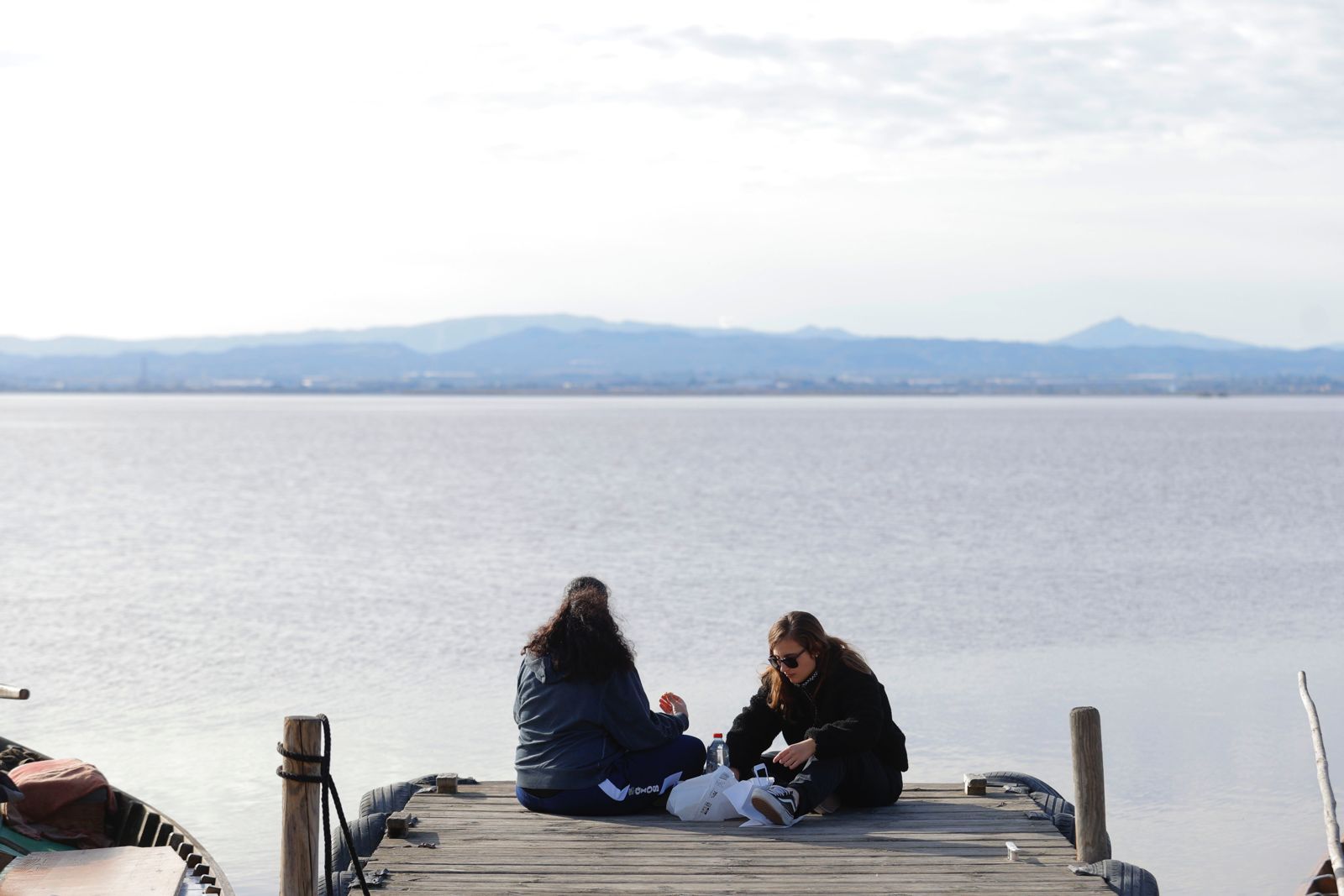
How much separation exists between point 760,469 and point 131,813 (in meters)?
49.9

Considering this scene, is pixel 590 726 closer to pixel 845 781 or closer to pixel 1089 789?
pixel 845 781

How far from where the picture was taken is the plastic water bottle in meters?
8.16

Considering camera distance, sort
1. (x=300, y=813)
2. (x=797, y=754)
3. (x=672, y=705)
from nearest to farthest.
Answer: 1. (x=300, y=813)
2. (x=797, y=754)
3. (x=672, y=705)

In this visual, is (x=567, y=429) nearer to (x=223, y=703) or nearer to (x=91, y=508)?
Result: (x=91, y=508)

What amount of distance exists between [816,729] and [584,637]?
1.30 m

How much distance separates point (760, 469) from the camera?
57.5 meters

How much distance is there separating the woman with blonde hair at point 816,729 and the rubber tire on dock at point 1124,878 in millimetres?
1270

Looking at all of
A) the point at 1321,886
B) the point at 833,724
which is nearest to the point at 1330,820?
the point at 1321,886

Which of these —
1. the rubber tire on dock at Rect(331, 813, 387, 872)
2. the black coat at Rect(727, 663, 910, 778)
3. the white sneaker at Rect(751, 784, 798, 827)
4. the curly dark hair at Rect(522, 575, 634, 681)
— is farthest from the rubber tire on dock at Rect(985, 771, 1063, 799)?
the rubber tire on dock at Rect(331, 813, 387, 872)

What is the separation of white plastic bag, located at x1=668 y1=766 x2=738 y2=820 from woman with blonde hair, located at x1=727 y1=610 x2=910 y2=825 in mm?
170

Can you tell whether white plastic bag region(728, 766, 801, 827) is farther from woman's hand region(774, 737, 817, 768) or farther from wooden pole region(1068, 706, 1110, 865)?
wooden pole region(1068, 706, 1110, 865)

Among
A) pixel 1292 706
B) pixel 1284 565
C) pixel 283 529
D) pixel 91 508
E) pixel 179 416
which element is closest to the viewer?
pixel 1292 706

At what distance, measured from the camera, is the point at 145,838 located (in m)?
7.80

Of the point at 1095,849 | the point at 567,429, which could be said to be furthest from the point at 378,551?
the point at 567,429
